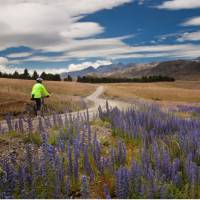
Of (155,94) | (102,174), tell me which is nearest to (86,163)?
(102,174)

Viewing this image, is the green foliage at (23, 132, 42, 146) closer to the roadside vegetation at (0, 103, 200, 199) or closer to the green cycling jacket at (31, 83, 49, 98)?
the roadside vegetation at (0, 103, 200, 199)

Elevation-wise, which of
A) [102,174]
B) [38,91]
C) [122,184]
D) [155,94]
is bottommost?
[155,94]

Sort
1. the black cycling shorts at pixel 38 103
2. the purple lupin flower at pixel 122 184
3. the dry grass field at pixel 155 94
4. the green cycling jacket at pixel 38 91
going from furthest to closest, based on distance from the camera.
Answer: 1. the dry grass field at pixel 155 94
2. the black cycling shorts at pixel 38 103
3. the green cycling jacket at pixel 38 91
4. the purple lupin flower at pixel 122 184

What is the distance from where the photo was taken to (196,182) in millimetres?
5570

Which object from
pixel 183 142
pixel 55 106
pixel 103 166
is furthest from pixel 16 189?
pixel 55 106

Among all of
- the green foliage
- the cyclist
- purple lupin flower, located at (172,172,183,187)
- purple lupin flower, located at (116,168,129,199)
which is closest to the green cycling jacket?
the cyclist

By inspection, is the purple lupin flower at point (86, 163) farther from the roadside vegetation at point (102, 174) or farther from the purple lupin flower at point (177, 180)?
the purple lupin flower at point (177, 180)

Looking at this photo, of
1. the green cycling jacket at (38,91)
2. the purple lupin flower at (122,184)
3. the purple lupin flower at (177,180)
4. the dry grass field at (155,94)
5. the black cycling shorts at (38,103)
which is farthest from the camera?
the dry grass field at (155,94)

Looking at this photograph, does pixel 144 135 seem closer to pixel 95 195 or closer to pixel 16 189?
pixel 95 195

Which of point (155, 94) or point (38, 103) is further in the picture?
point (155, 94)

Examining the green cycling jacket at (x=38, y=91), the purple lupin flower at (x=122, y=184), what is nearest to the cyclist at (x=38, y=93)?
the green cycling jacket at (x=38, y=91)

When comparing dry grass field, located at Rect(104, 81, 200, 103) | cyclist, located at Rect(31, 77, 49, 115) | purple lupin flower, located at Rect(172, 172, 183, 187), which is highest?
cyclist, located at Rect(31, 77, 49, 115)

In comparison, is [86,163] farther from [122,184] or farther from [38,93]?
[38,93]

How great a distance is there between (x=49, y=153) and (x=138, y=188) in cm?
150
